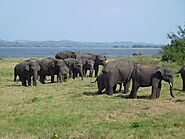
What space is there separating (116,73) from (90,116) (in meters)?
7.47

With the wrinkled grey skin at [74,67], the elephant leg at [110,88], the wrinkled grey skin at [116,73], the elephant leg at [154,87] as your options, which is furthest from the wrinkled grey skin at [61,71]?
the elephant leg at [154,87]

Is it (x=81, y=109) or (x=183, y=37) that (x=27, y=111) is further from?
(x=183, y=37)

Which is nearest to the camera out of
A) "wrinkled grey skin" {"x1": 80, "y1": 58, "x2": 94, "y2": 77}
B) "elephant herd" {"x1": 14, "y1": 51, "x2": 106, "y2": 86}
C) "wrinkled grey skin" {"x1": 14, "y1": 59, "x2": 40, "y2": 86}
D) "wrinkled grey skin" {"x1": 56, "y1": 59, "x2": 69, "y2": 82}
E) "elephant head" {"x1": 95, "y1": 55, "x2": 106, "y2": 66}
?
"wrinkled grey skin" {"x1": 14, "y1": 59, "x2": 40, "y2": 86}

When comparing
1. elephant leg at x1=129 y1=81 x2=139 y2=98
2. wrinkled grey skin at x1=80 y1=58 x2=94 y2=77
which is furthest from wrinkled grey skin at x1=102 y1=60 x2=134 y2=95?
wrinkled grey skin at x1=80 y1=58 x2=94 y2=77

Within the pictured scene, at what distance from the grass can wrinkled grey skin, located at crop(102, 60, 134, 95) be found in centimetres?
89

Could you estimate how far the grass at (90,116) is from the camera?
12.6 m

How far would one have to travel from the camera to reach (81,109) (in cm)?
1695

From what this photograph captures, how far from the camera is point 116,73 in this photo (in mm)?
22516

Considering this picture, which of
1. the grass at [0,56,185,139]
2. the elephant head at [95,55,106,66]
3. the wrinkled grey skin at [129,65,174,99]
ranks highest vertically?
the wrinkled grey skin at [129,65,174,99]

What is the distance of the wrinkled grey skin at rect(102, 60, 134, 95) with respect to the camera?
22328 mm

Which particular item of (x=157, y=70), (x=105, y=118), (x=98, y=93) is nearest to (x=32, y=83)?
(x=98, y=93)

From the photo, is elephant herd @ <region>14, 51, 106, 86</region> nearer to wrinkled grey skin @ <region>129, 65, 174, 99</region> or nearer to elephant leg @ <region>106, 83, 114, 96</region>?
elephant leg @ <region>106, 83, 114, 96</region>

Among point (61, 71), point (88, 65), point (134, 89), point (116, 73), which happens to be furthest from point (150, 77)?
point (88, 65)

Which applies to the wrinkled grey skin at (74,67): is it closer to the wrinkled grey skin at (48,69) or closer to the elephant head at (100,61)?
the wrinkled grey skin at (48,69)
